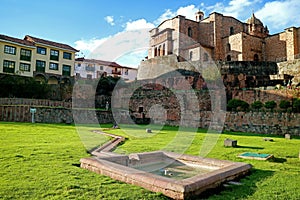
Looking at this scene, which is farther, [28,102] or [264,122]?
[28,102]

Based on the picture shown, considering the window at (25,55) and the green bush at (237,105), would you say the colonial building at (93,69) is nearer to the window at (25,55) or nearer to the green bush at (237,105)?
the window at (25,55)

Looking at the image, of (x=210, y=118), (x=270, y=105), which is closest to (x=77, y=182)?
(x=210, y=118)

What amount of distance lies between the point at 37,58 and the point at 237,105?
3064 cm

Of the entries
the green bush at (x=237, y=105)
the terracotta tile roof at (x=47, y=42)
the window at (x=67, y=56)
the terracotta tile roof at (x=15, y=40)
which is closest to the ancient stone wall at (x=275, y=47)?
the green bush at (x=237, y=105)

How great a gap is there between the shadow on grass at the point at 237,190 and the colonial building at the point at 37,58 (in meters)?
36.7

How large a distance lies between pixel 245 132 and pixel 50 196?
17.0 metres

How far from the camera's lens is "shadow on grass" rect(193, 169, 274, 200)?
4.94 meters

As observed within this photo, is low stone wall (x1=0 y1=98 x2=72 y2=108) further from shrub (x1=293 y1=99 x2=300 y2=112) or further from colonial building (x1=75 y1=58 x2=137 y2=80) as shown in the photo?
shrub (x1=293 y1=99 x2=300 y2=112)

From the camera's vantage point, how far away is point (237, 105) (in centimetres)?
2033

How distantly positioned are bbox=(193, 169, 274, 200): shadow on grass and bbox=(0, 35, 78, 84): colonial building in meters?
36.7

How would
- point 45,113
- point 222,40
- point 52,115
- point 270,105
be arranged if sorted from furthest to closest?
point 222,40, point 52,115, point 45,113, point 270,105

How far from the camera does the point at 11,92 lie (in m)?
29.0

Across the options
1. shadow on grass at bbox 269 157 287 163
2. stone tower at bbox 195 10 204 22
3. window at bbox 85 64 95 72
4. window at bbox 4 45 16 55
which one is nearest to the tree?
shadow on grass at bbox 269 157 287 163

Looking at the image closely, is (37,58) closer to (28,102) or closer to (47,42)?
(47,42)
